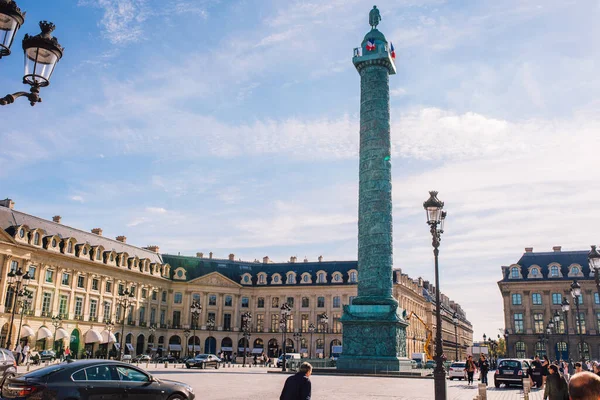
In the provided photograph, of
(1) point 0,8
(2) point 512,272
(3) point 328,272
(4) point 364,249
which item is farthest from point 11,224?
(2) point 512,272

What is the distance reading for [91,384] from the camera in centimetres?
1000

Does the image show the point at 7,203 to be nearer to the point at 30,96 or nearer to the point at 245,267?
the point at 245,267

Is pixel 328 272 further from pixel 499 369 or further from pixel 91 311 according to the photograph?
pixel 499 369

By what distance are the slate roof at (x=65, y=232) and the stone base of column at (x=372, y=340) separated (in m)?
34.0

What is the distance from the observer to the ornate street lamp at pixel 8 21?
6312 millimetres

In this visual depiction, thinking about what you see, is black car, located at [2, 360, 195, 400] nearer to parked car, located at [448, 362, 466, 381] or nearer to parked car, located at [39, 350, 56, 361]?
parked car, located at [448, 362, 466, 381]

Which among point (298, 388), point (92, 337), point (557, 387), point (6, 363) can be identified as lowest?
point (6, 363)

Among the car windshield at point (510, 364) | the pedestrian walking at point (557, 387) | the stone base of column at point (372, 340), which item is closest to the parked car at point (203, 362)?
the stone base of column at point (372, 340)

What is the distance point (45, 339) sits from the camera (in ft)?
176

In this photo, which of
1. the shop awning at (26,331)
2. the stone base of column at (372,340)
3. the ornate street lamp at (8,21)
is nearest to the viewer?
the ornate street lamp at (8,21)

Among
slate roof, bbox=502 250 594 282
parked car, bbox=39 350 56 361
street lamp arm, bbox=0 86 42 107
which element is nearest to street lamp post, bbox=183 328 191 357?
parked car, bbox=39 350 56 361

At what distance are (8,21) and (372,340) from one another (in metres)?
29.1

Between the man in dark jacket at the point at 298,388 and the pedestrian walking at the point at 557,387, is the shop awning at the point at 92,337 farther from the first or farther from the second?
the man in dark jacket at the point at 298,388

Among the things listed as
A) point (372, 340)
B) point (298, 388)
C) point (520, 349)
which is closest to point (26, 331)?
point (372, 340)
